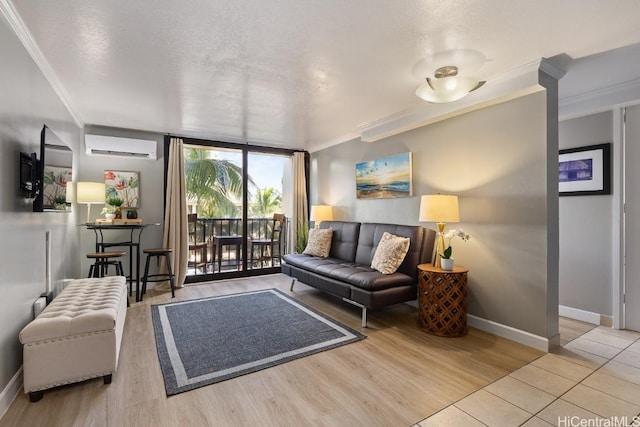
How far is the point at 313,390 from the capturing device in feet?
6.47

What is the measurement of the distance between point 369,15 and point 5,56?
2.28 m

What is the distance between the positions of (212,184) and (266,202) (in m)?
Result: 1.23

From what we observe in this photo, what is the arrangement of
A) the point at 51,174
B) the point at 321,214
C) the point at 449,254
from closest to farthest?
the point at 51,174, the point at 449,254, the point at 321,214

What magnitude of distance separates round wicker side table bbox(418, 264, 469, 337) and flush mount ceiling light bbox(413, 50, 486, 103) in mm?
1601

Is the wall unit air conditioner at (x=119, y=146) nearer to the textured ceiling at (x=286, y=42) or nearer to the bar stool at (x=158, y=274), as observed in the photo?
the textured ceiling at (x=286, y=42)

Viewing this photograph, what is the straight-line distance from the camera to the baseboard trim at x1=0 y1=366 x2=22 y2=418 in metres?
1.72

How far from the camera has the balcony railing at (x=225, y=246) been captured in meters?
5.34

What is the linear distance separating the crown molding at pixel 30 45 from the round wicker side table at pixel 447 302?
3656 millimetres

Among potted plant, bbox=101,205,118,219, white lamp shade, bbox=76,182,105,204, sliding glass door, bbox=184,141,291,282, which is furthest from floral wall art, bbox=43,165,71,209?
sliding glass door, bbox=184,141,291,282

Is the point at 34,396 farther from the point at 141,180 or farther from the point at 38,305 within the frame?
the point at 141,180

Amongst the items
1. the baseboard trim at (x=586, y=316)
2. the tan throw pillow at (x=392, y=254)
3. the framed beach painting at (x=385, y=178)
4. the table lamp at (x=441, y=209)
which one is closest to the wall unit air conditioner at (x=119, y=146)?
the framed beach painting at (x=385, y=178)

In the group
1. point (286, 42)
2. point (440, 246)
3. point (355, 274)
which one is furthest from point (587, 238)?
point (286, 42)

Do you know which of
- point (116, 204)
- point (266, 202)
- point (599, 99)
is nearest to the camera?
point (599, 99)

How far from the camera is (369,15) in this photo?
6.10 ft
